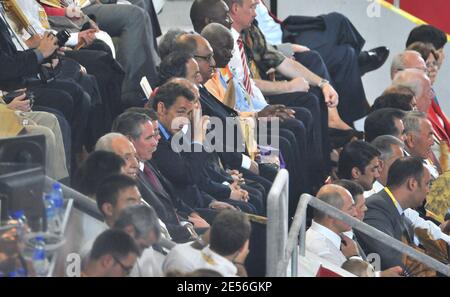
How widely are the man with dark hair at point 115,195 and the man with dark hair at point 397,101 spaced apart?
11.5 feet

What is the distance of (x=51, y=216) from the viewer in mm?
4441

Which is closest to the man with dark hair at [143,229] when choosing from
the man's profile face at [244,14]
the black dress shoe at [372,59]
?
the man's profile face at [244,14]

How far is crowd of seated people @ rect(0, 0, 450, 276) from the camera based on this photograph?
493 cm

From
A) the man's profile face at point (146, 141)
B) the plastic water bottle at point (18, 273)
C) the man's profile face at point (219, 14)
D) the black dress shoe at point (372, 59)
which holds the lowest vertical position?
the black dress shoe at point (372, 59)

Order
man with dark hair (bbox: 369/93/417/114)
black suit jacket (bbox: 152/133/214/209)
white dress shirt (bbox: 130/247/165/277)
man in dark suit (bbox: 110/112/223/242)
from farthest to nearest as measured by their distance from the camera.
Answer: man with dark hair (bbox: 369/93/417/114) < black suit jacket (bbox: 152/133/214/209) < man in dark suit (bbox: 110/112/223/242) < white dress shirt (bbox: 130/247/165/277)

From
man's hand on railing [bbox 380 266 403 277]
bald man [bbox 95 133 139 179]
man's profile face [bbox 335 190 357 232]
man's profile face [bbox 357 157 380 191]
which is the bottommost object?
man's profile face [bbox 357 157 380 191]

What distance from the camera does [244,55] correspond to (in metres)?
7.69

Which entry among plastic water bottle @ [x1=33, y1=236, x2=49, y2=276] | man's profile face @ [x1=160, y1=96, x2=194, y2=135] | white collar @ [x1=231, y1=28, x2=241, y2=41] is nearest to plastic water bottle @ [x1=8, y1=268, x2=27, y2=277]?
plastic water bottle @ [x1=33, y1=236, x2=49, y2=276]

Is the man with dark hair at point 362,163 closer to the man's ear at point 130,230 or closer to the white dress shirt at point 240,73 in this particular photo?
the white dress shirt at point 240,73

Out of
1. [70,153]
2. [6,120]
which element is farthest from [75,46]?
[6,120]

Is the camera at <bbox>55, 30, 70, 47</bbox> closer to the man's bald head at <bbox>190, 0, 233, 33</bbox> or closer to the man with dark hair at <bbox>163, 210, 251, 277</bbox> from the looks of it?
the man's bald head at <bbox>190, 0, 233, 33</bbox>

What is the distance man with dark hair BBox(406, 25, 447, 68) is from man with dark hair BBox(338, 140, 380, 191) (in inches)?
106

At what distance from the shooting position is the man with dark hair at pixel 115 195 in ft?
16.0
